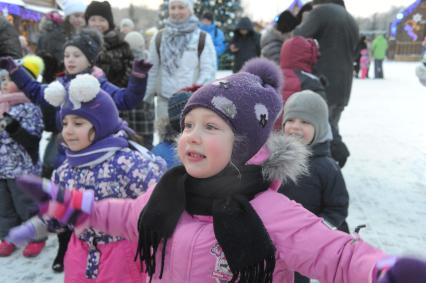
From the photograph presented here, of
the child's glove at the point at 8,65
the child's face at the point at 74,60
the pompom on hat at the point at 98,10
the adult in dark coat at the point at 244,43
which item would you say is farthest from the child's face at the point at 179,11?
the adult in dark coat at the point at 244,43

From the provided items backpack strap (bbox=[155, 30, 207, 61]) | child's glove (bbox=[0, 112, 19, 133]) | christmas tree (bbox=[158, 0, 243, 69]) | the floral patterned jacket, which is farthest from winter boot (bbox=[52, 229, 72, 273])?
christmas tree (bbox=[158, 0, 243, 69])

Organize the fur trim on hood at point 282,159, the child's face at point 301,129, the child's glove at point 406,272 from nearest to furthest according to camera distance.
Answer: the child's glove at point 406,272 < the fur trim on hood at point 282,159 < the child's face at point 301,129

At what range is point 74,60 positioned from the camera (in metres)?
3.36

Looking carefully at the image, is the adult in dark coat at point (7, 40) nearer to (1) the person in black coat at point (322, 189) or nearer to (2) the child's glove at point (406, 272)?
(1) the person in black coat at point (322, 189)

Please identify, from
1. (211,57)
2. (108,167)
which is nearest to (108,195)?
(108,167)

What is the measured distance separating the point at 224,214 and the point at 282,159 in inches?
11.4

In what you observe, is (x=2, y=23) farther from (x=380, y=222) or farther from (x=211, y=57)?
(x=380, y=222)

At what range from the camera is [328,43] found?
14.0ft

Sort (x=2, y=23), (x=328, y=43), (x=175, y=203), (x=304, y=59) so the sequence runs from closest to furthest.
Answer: (x=175, y=203) → (x=304, y=59) → (x=2, y=23) → (x=328, y=43)

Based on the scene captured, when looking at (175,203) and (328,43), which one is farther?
(328,43)

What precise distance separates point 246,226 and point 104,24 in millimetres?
3436

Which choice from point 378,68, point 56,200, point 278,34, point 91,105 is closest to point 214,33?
point 278,34

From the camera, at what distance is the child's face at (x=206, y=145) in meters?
1.38

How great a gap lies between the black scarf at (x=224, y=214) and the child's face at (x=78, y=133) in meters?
0.91
